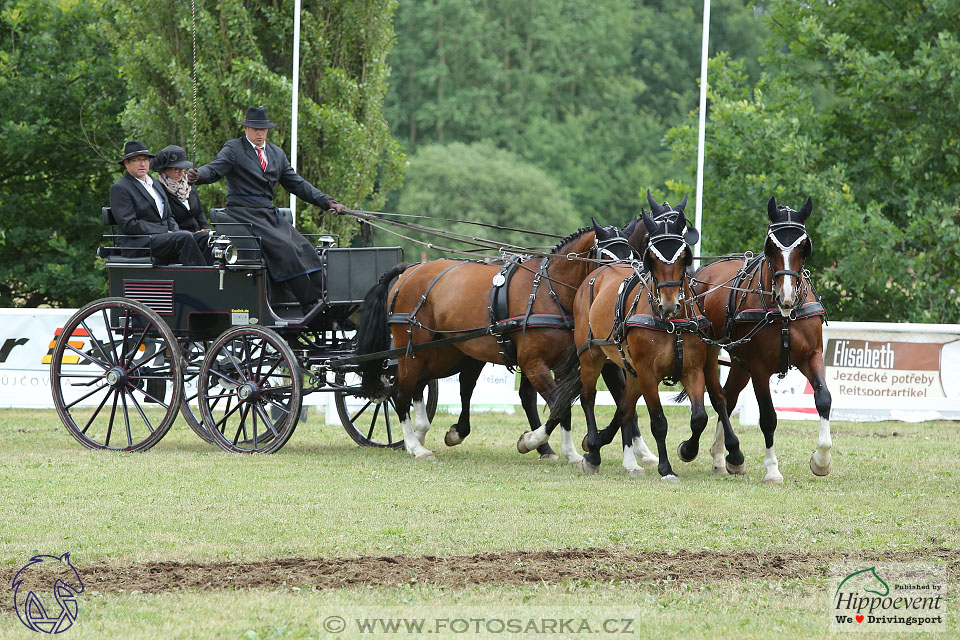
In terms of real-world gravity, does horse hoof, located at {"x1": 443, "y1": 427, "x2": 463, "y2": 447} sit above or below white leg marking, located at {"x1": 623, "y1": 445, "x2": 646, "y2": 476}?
below

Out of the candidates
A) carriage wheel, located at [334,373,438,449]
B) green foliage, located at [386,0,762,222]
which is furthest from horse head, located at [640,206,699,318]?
green foliage, located at [386,0,762,222]

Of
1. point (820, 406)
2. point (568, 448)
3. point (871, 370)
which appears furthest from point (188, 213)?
point (871, 370)

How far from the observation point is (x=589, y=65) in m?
48.8

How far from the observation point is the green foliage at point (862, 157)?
1711 centimetres

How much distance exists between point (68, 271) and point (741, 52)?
124 feet

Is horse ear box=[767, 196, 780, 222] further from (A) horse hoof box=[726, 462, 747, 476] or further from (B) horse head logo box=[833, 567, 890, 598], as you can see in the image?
(B) horse head logo box=[833, 567, 890, 598]

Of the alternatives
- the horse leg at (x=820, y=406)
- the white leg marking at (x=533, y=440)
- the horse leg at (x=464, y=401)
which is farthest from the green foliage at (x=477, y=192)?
the horse leg at (x=820, y=406)

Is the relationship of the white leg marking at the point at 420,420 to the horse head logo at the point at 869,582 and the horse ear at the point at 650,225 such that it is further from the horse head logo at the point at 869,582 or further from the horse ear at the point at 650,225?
the horse head logo at the point at 869,582

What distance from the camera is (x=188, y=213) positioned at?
10977 millimetres

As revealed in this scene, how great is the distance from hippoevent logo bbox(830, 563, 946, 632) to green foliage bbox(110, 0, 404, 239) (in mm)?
12024

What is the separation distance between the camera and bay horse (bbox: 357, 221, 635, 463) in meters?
9.70

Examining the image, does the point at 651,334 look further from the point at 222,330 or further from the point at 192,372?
the point at 192,372

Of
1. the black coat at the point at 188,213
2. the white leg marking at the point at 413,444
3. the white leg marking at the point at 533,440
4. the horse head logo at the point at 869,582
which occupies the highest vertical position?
the black coat at the point at 188,213

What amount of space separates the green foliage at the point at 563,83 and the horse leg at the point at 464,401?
113 feet
